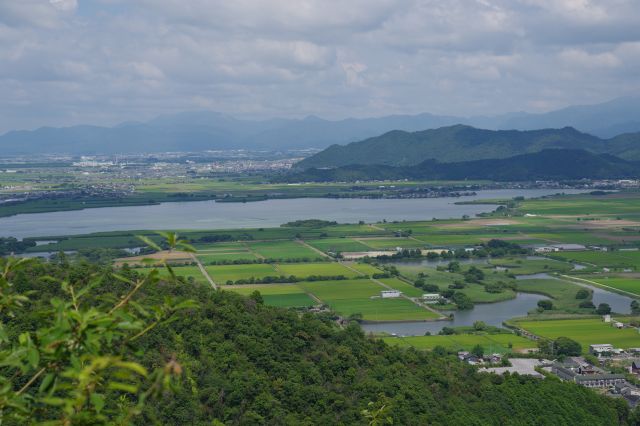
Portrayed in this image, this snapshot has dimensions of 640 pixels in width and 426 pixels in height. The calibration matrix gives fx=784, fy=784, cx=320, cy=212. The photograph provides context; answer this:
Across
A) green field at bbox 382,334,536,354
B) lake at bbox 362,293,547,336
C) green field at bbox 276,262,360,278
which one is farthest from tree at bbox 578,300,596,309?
green field at bbox 276,262,360,278

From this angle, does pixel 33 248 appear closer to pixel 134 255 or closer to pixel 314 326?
pixel 134 255

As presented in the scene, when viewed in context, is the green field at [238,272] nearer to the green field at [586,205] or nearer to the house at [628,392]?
the house at [628,392]

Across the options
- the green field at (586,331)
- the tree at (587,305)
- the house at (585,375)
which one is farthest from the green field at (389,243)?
the house at (585,375)

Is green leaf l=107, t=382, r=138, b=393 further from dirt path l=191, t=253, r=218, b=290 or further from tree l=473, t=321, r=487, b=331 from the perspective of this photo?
dirt path l=191, t=253, r=218, b=290

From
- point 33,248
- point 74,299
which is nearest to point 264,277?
point 33,248

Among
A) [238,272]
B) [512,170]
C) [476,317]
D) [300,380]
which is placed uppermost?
[512,170]

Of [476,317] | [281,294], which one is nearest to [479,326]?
[476,317]

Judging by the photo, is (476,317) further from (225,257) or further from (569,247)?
(569,247)
